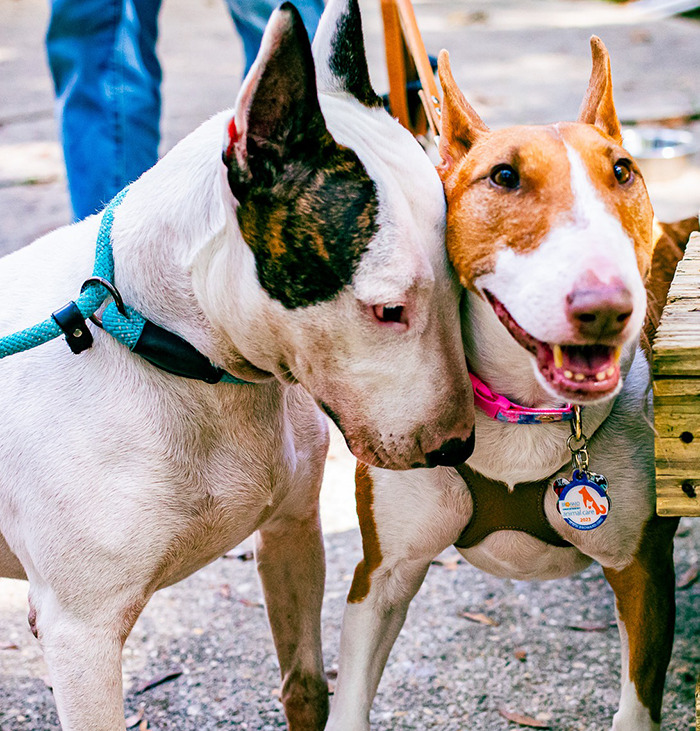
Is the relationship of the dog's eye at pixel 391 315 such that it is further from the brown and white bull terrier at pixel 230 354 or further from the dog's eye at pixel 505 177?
the dog's eye at pixel 505 177

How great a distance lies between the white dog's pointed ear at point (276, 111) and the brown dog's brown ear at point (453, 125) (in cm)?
37

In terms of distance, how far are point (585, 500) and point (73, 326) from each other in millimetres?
1029

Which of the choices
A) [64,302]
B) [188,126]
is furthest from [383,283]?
[188,126]

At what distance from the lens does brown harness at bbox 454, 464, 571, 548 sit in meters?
2.14

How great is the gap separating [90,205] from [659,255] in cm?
184

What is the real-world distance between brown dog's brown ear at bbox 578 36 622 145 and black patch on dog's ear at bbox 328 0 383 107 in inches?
16.9

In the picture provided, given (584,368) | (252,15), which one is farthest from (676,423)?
(252,15)

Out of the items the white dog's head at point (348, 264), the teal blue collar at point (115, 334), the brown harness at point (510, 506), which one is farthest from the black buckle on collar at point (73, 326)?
the brown harness at point (510, 506)

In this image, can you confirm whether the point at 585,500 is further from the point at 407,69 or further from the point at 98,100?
the point at 98,100

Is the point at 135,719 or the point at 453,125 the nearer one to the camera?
the point at 453,125

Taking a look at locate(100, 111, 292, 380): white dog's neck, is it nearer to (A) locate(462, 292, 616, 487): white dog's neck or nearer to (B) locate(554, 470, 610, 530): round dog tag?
(A) locate(462, 292, 616, 487): white dog's neck

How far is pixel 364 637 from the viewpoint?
228cm

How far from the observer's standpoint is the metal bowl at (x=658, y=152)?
5.44m

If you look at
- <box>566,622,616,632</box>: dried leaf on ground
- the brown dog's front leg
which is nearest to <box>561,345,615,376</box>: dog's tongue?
the brown dog's front leg
